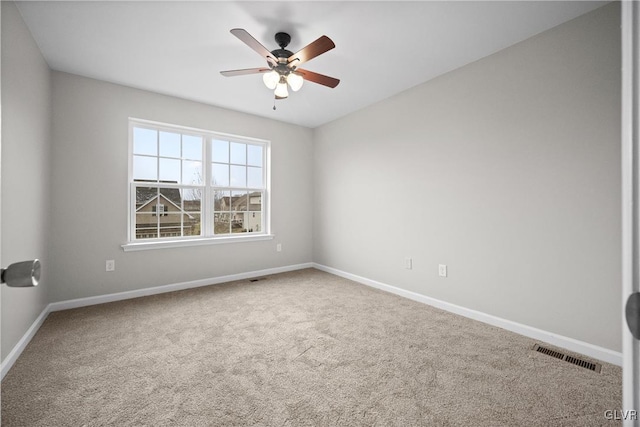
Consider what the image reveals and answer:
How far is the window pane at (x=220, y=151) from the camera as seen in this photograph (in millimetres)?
4051

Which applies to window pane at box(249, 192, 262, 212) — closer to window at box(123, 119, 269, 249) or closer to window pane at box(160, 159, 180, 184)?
window at box(123, 119, 269, 249)

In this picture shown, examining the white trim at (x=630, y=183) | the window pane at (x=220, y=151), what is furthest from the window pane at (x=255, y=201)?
the white trim at (x=630, y=183)

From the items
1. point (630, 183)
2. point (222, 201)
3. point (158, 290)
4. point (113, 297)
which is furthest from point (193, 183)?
point (630, 183)

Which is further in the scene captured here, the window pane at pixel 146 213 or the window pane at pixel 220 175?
the window pane at pixel 220 175

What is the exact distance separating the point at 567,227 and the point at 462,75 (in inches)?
68.4

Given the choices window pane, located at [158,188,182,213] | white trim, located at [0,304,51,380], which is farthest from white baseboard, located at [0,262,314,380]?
window pane, located at [158,188,182,213]

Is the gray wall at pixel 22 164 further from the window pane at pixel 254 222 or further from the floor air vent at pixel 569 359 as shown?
the floor air vent at pixel 569 359

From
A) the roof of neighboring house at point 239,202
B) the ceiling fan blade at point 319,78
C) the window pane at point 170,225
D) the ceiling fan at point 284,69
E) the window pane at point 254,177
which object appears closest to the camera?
the ceiling fan at point 284,69

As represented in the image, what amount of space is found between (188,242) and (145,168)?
3.58ft

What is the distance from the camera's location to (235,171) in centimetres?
427

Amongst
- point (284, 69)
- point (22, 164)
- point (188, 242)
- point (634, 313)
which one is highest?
point (284, 69)

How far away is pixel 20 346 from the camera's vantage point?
82.1 inches

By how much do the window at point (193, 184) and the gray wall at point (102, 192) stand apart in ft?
0.53

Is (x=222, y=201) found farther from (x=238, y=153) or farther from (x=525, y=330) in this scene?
(x=525, y=330)
